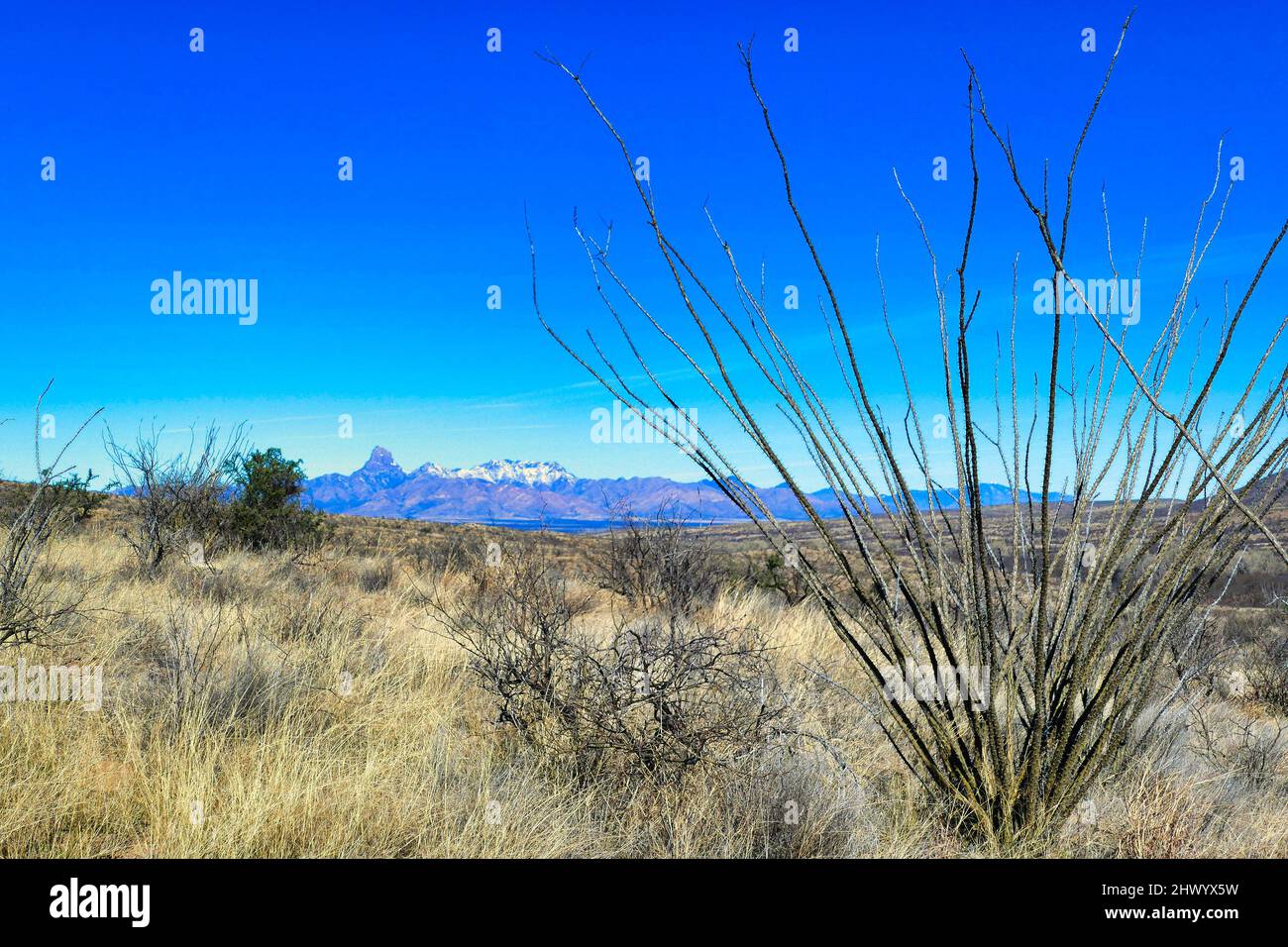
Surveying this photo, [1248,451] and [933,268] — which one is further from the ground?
[933,268]

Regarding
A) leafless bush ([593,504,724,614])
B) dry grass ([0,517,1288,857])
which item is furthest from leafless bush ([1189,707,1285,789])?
leafless bush ([593,504,724,614])

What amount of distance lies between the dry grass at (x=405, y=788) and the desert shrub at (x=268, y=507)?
6.64 m

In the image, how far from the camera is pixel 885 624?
8.89ft

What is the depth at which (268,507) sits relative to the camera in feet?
38.7

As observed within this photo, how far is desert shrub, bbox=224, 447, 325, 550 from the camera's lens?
35.7ft

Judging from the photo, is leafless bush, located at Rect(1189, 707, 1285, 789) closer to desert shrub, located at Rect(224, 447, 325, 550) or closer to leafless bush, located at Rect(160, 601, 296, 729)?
leafless bush, located at Rect(160, 601, 296, 729)

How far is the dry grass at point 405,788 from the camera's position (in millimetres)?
2592

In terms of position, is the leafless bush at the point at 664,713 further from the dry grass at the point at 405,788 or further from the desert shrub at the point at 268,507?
the desert shrub at the point at 268,507

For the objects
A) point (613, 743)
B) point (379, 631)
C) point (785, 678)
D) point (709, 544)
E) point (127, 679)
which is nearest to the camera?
point (613, 743)

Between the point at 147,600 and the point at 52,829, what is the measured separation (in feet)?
12.1

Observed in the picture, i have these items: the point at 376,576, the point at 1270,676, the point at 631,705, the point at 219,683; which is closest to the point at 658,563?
the point at 376,576

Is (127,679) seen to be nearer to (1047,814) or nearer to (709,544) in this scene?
(1047,814)

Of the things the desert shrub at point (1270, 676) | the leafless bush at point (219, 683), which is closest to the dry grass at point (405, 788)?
the leafless bush at point (219, 683)
